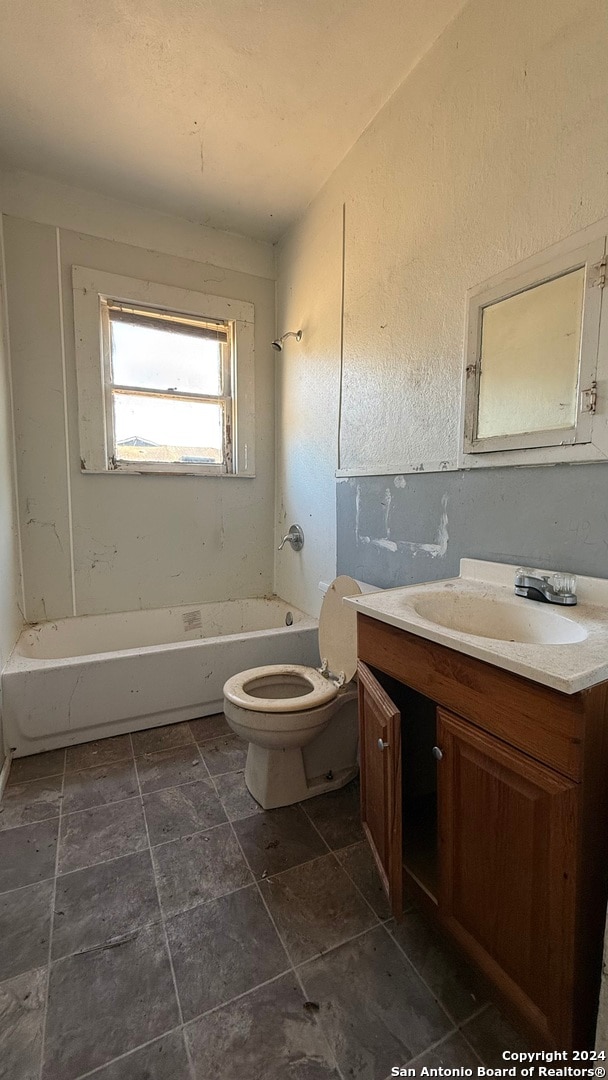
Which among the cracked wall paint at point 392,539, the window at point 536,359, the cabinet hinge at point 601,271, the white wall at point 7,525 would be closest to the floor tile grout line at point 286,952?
the cracked wall paint at point 392,539

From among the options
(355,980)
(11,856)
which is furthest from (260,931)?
(11,856)

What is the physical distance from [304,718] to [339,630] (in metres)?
0.38

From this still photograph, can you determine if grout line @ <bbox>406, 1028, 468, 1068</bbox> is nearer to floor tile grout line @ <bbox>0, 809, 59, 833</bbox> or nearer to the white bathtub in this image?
floor tile grout line @ <bbox>0, 809, 59, 833</bbox>

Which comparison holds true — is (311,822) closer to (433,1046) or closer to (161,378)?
(433,1046)

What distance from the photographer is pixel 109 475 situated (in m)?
2.44

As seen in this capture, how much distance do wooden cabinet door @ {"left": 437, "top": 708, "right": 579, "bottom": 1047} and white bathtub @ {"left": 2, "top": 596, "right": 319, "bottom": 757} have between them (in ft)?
4.46

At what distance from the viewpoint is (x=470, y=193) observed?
1.32 meters

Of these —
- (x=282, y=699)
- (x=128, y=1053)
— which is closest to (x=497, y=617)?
(x=282, y=699)

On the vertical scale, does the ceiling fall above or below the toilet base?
above

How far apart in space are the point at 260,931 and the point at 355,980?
0.26 metres

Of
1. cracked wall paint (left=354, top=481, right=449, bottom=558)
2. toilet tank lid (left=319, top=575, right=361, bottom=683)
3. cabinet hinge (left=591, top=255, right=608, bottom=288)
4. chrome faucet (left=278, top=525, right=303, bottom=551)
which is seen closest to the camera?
cabinet hinge (left=591, top=255, right=608, bottom=288)

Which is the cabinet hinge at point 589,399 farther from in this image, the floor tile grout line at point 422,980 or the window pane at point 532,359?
the floor tile grout line at point 422,980

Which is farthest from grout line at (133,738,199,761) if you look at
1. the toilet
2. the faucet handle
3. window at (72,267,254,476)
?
the faucet handle

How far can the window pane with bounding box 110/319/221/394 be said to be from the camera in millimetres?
2441
